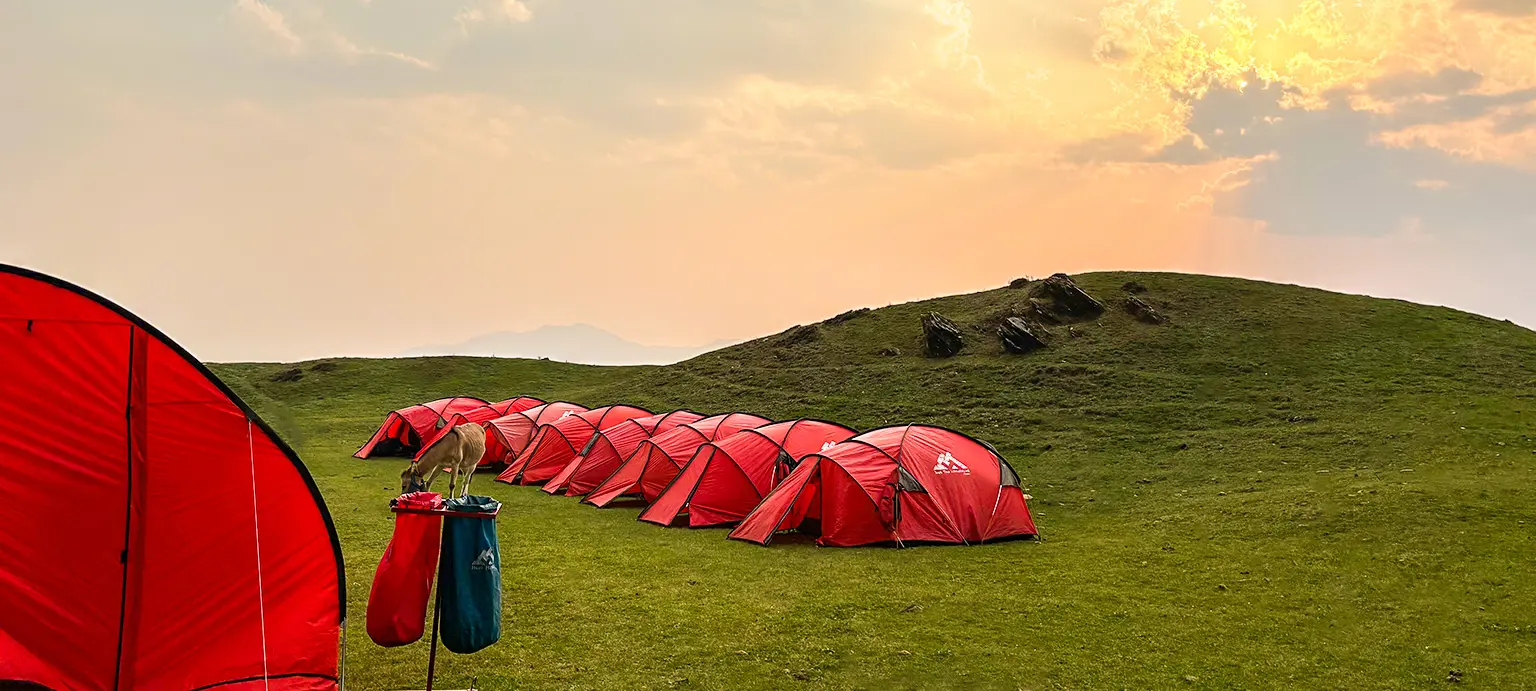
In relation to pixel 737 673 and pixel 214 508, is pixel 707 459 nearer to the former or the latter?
pixel 737 673

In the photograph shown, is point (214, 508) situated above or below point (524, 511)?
above

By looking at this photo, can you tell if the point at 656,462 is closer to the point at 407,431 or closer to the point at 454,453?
the point at 454,453

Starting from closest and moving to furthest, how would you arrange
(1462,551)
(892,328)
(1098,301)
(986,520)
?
(1462,551)
(986,520)
(1098,301)
(892,328)

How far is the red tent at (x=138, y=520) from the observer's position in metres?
7.35

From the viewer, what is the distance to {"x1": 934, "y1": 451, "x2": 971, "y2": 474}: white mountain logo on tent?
18.9 meters

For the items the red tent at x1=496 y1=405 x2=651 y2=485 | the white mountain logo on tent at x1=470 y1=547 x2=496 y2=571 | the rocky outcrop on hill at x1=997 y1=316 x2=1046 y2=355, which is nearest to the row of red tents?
the red tent at x1=496 y1=405 x2=651 y2=485

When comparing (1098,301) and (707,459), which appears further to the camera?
(1098,301)

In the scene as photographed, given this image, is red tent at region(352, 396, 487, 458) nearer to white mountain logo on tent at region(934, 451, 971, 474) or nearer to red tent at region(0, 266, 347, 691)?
white mountain logo on tent at region(934, 451, 971, 474)

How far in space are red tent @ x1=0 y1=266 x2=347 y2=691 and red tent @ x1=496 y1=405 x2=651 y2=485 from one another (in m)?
19.8

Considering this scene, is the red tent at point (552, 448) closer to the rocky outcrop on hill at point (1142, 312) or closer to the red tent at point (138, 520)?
the red tent at point (138, 520)

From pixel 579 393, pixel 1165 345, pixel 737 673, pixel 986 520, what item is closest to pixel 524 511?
pixel 986 520

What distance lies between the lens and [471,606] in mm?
7656

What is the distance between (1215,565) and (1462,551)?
164 inches

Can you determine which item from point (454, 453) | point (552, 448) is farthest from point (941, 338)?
point (454, 453)
